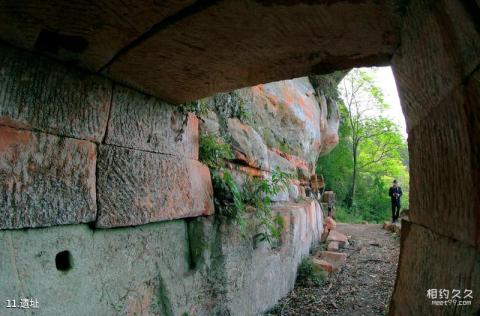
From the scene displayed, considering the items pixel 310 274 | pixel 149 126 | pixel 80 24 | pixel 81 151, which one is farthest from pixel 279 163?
pixel 80 24

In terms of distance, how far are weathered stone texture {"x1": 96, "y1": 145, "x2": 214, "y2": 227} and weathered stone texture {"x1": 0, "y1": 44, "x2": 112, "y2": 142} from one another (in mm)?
152

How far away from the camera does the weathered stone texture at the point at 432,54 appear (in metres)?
0.76

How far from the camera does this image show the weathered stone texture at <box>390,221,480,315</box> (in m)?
0.79

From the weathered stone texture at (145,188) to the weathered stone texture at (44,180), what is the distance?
7cm

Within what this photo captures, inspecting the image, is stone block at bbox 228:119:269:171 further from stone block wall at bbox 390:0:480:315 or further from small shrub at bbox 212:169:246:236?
stone block wall at bbox 390:0:480:315

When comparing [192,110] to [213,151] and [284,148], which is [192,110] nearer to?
[213,151]

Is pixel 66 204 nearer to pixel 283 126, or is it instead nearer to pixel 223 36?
pixel 223 36

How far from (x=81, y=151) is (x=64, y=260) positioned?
45cm

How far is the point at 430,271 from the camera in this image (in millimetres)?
1015

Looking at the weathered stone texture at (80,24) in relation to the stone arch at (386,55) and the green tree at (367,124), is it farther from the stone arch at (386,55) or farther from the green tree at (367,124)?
the green tree at (367,124)

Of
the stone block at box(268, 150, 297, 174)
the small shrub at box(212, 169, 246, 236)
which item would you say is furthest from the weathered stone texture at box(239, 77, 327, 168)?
the small shrub at box(212, 169, 246, 236)

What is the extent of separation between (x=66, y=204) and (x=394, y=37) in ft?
4.57

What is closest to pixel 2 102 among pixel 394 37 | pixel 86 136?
pixel 86 136

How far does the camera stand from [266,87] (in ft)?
11.8
